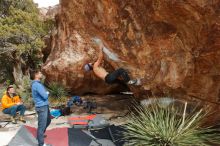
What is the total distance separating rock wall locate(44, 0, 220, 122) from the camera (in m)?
7.02

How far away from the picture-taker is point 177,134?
6586 millimetres

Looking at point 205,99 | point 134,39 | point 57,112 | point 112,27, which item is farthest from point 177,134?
point 57,112

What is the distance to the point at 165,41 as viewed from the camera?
8.30 metres

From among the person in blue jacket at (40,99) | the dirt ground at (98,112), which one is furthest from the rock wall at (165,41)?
the person in blue jacket at (40,99)

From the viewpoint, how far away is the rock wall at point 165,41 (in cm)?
702

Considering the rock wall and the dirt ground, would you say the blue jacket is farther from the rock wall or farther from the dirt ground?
the rock wall

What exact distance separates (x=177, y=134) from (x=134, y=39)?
3.57 meters

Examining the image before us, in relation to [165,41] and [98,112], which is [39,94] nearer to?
[165,41]

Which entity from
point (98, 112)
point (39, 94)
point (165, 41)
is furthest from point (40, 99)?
point (98, 112)

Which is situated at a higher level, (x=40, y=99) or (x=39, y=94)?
(x=39, y=94)

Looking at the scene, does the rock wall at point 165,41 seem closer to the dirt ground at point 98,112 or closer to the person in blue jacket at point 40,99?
the dirt ground at point 98,112

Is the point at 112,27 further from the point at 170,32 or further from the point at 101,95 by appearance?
the point at 101,95

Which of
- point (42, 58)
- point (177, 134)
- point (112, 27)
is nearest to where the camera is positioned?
point (177, 134)

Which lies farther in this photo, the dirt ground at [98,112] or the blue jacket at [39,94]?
the dirt ground at [98,112]
